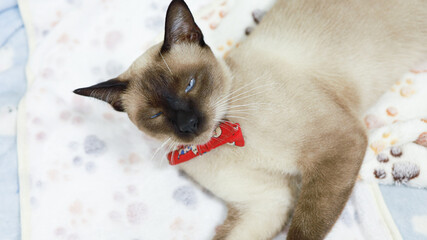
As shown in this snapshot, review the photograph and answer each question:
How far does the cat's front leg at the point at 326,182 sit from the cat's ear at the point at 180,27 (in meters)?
0.75

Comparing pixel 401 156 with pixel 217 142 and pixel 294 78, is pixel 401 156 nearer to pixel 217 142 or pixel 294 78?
pixel 294 78

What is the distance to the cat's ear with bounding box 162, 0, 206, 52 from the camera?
1.48m

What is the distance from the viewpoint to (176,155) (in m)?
1.74

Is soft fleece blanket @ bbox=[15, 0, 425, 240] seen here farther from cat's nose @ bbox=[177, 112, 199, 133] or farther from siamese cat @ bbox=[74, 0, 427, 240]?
cat's nose @ bbox=[177, 112, 199, 133]

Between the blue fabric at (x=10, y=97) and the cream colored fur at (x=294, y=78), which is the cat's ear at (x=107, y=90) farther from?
the blue fabric at (x=10, y=97)

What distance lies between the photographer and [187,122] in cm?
140

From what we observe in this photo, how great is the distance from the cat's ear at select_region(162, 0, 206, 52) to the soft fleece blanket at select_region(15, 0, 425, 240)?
2.09ft

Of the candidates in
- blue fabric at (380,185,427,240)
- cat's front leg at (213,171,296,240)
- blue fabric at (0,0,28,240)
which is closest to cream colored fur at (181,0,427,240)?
cat's front leg at (213,171,296,240)

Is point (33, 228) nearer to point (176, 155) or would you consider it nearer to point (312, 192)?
point (176, 155)

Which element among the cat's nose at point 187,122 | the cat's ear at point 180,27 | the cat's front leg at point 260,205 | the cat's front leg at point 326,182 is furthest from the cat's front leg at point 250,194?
the cat's ear at point 180,27

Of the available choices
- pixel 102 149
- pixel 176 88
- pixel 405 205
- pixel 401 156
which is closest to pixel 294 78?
pixel 176 88

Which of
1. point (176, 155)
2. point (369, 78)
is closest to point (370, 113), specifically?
point (369, 78)

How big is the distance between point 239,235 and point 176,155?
1.66 feet

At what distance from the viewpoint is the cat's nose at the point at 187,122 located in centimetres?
140
